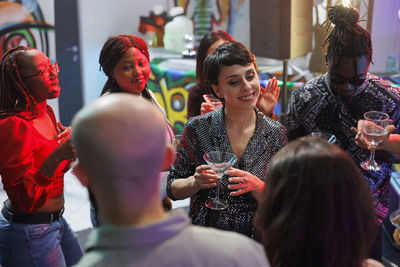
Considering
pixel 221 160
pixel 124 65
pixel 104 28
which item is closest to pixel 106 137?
pixel 221 160

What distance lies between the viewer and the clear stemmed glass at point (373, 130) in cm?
225

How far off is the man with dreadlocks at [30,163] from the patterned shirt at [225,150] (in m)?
0.58

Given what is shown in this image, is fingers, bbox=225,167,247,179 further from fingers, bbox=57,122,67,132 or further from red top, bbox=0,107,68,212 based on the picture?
fingers, bbox=57,122,67,132

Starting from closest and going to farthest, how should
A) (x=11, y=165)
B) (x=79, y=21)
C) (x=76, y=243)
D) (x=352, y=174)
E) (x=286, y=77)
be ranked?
1. (x=352, y=174)
2. (x=11, y=165)
3. (x=76, y=243)
4. (x=286, y=77)
5. (x=79, y=21)

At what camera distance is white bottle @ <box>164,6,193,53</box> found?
6770 millimetres

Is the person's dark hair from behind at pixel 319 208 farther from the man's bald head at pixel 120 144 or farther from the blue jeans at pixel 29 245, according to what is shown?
the blue jeans at pixel 29 245

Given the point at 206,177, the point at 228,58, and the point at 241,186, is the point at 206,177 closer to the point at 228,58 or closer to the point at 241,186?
the point at 241,186

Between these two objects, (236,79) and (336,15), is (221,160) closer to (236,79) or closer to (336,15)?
(236,79)

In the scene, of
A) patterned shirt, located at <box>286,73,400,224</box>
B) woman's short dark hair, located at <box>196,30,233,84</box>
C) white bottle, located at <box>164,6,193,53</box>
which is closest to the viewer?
patterned shirt, located at <box>286,73,400,224</box>

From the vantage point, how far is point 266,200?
1294mm

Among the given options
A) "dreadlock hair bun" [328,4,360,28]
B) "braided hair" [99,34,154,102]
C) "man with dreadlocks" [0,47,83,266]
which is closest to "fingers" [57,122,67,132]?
"man with dreadlocks" [0,47,83,266]

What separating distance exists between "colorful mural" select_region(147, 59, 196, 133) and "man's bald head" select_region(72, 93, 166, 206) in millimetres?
5555

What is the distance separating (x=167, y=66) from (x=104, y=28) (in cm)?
118

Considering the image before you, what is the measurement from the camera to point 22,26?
5738 millimetres
